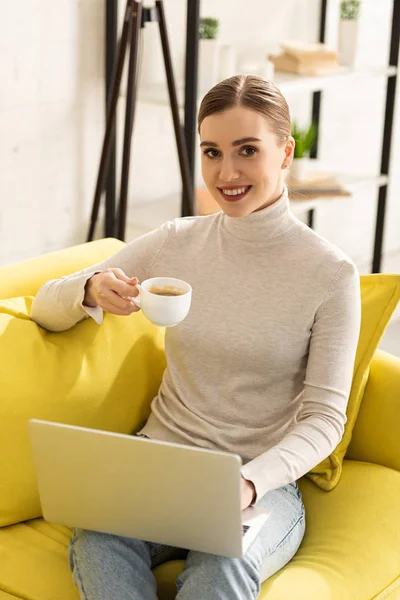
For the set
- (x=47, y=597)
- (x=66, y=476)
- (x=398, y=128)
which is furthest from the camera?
(x=398, y=128)

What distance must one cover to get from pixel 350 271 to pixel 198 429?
1.29 feet

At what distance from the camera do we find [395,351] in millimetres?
3660

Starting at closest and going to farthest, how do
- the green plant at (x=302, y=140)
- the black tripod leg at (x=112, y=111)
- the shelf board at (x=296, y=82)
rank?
1. the black tripod leg at (x=112, y=111)
2. the shelf board at (x=296, y=82)
3. the green plant at (x=302, y=140)

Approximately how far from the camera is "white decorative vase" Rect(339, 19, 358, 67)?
3.74 metres

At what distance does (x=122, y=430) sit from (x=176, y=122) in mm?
1381

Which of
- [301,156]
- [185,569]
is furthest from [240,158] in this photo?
[301,156]

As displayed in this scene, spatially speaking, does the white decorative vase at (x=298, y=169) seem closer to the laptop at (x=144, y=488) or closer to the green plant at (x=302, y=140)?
the green plant at (x=302, y=140)

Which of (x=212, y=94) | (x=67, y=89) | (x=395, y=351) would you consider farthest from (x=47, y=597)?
(x=395, y=351)

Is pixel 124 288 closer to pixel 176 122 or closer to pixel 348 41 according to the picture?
pixel 176 122

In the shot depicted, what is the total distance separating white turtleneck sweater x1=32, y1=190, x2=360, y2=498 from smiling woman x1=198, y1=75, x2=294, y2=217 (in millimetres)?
57

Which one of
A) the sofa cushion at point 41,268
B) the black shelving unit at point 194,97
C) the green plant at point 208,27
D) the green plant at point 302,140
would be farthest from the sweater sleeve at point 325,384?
the green plant at point 302,140

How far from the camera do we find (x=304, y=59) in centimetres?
345

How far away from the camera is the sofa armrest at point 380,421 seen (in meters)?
1.93

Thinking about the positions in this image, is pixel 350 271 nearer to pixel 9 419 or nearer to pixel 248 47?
pixel 9 419
